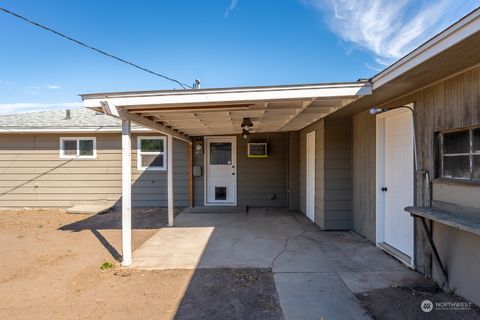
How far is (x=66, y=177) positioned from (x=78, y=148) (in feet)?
2.97

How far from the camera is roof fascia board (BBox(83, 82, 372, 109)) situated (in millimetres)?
3703

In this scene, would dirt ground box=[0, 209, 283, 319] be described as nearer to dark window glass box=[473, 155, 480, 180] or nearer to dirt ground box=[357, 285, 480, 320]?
dirt ground box=[357, 285, 480, 320]

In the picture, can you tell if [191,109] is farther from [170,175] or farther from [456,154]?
[456,154]

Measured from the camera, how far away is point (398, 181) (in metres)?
4.28

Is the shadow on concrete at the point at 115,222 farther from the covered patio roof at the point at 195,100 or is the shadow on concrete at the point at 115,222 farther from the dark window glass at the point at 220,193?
the covered patio roof at the point at 195,100

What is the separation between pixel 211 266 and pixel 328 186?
2.93 meters

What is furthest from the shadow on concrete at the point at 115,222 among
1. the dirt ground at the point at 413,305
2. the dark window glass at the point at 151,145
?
the dirt ground at the point at 413,305

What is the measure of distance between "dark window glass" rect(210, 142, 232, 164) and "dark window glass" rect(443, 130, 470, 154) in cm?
627

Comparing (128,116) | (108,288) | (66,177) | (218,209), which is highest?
(128,116)

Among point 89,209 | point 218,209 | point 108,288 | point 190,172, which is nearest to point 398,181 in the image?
point 108,288

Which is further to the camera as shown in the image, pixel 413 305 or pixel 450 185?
pixel 450 185

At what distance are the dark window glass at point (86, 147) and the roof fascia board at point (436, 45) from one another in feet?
26.5

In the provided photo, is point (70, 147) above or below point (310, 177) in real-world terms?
above

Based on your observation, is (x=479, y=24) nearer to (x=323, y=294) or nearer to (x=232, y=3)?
(x=323, y=294)
